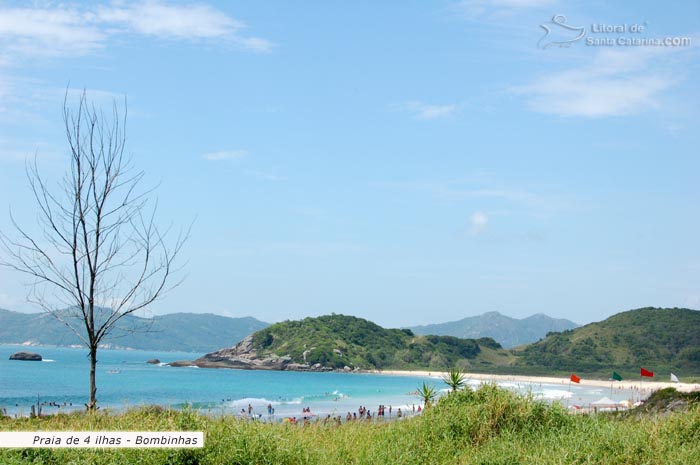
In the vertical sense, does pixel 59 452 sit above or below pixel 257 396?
above

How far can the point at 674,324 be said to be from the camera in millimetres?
171500

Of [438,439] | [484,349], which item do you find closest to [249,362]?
[484,349]

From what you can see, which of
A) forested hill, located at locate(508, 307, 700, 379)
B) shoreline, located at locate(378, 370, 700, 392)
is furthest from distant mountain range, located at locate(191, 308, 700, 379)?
shoreline, located at locate(378, 370, 700, 392)

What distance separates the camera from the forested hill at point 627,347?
147m

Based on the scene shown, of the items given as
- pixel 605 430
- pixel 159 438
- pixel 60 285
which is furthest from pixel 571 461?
pixel 60 285

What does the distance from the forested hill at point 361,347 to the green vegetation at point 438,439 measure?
494ft

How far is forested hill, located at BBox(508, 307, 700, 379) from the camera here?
147125 mm

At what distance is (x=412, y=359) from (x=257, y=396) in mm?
92018

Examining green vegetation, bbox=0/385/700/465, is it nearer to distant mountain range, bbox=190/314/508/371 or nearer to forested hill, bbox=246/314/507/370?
distant mountain range, bbox=190/314/508/371

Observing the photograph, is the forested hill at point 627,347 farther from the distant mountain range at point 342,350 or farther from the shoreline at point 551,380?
the distant mountain range at point 342,350

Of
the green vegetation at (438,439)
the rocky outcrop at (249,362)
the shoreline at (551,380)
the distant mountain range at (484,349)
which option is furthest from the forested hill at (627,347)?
the green vegetation at (438,439)

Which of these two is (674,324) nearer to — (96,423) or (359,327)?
(359,327)

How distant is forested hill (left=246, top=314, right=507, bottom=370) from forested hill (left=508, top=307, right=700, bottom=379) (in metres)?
14.0

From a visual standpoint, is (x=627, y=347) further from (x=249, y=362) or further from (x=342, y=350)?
(x=249, y=362)
